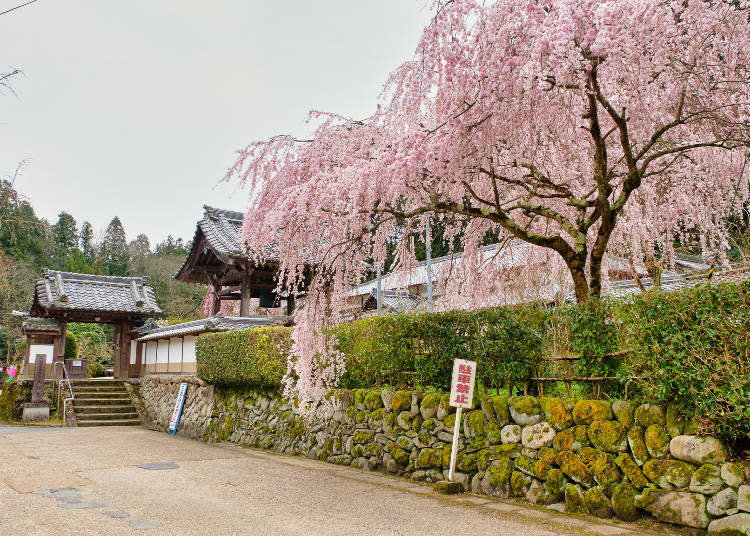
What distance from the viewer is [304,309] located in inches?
298

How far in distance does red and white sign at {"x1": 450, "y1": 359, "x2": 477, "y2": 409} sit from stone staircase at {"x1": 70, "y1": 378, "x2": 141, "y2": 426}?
13.5 m

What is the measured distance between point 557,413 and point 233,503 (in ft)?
12.0

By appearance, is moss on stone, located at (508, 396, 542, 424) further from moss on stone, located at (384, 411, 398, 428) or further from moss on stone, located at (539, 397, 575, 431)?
moss on stone, located at (384, 411, 398, 428)

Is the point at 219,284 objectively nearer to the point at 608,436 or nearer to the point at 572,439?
the point at 572,439

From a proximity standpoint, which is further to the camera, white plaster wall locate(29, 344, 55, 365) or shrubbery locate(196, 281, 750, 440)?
white plaster wall locate(29, 344, 55, 365)

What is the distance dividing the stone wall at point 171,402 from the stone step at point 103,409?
267 millimetres

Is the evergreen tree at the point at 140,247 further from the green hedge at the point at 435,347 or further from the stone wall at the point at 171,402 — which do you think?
the green hedge at the point at 435,347

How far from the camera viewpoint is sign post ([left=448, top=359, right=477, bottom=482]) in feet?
21.7

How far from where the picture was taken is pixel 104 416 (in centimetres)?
1681

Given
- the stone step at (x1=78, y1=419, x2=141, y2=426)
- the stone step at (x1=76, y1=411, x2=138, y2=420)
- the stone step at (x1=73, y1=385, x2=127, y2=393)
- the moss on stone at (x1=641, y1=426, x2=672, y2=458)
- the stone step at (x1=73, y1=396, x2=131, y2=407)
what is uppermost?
the moss on stone at (x1=641, y1=426, x2=672, y2=458)

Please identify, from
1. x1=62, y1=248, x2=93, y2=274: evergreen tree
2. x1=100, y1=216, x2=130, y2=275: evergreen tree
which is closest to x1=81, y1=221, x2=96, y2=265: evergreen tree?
x1=100, y1=216, x2=130, y2=275: evergreen tree

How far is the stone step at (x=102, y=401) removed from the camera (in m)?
17.4

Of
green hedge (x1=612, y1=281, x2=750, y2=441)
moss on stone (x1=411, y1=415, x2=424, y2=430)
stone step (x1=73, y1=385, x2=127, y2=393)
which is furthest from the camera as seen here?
stone step (x1=73, y1=385, x2=127, y2=393)

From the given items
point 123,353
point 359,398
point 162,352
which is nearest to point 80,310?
point 123,353
